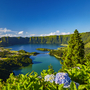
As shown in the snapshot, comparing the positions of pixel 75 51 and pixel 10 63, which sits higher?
pixel 75 51

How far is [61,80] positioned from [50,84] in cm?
26

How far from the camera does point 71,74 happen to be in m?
2.13

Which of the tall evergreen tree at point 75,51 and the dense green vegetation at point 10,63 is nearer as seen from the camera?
the tall evergreen tree at point 75,51

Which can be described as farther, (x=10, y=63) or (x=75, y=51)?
(x=10, y=63)

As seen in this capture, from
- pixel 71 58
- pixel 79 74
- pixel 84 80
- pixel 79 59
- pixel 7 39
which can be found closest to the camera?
pixel 84 80

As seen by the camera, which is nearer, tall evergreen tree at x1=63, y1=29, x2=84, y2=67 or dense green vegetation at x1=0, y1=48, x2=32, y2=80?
tall evergreen tree at x1=63, y1=29, x2=84, y2=67

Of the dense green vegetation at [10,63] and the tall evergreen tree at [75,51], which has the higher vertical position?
the tall evergreen tree at [75,51]

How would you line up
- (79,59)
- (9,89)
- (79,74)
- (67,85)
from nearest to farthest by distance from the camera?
(9,89) → (67,85) → (79,74) → (79,59)

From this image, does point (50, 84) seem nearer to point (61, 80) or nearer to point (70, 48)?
point (61, 80)

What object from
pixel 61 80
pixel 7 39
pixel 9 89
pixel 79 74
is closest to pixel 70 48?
pixel 79 74

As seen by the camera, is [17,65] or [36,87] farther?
[17,65]

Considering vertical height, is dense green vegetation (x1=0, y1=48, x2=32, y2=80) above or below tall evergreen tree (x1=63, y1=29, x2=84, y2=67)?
below

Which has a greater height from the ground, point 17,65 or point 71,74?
point 71,74

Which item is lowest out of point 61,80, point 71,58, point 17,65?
point 17,65
